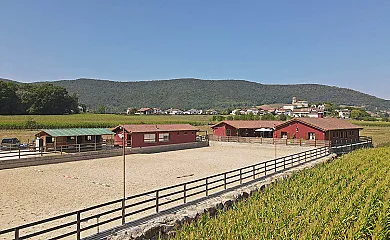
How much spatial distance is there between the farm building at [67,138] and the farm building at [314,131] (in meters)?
21.6

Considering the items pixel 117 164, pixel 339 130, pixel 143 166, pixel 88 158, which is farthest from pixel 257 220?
pixel 339 130

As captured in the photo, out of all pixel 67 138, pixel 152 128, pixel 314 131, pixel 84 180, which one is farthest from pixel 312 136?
pixel 84 180

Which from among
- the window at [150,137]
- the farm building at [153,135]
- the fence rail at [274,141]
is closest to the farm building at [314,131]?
the fence rail at [274,141]

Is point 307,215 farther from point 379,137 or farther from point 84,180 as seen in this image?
point 379,137

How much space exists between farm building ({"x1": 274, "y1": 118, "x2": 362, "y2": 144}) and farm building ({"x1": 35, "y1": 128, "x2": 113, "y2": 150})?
21627mm

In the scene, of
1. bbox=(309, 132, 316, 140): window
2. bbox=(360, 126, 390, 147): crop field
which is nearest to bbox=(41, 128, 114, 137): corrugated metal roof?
bbox=(309, 132, 316, 140): window

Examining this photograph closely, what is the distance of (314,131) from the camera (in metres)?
37.0

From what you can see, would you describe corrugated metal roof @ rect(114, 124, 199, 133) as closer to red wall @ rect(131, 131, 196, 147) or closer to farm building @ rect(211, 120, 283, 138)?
red wall @ rect(131, 131, 196, 147)

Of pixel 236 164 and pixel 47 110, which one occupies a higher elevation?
pixel 47 110

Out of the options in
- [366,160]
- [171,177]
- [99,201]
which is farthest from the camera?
[366,160]

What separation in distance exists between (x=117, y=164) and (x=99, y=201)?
1082 cm

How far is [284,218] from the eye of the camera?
10125 mm

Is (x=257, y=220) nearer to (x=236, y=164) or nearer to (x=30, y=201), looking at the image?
(x=30, y=201)

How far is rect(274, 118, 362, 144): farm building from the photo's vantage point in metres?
36.4
